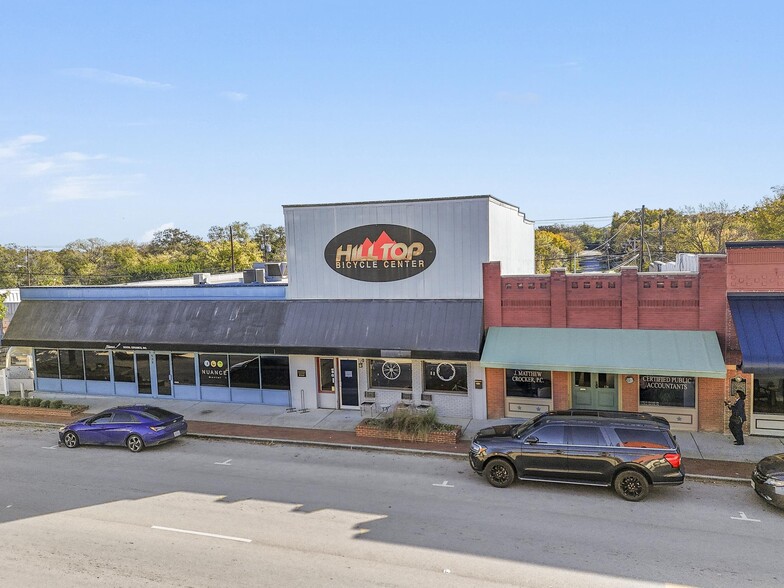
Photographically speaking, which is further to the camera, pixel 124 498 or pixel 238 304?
pixel 238 304

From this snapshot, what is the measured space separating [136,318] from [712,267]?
2260 cm

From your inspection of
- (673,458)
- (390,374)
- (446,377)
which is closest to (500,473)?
(673,458)

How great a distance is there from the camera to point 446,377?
21.6m

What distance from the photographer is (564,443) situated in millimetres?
14500

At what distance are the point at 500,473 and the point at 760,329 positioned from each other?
9516mm

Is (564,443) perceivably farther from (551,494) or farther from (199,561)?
(199,561)

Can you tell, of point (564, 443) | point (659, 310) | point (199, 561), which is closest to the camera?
point (199, 561)

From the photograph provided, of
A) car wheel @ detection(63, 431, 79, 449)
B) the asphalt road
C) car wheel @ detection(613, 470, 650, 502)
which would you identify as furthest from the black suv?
car wheel @ detection(63, 431, 79, 449)

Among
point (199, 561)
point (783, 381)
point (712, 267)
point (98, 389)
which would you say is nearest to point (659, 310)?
point (712, 267)

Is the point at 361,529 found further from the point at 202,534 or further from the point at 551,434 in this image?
the point at 551,434

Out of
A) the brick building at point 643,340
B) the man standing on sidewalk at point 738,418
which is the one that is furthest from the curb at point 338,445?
the brick building at point 643,340

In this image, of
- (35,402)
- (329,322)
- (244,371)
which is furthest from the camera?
(244,371)

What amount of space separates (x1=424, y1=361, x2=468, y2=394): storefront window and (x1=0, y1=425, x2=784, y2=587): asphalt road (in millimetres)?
4318

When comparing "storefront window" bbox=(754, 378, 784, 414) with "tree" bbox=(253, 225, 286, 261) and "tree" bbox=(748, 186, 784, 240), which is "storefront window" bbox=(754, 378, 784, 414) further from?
"tree" bbox=(253, 225, 286, 261)
